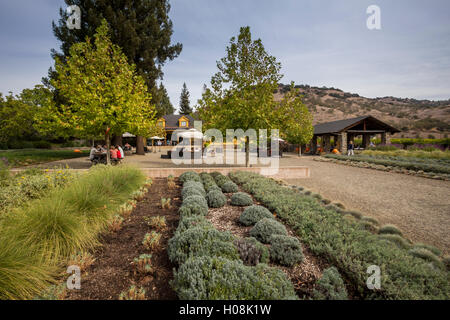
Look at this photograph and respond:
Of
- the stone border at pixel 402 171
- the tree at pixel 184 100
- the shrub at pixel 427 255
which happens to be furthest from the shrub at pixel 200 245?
the tree at pixel 184 100

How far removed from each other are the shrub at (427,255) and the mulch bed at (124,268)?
12.1 ft

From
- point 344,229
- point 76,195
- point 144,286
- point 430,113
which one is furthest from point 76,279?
point 430,113

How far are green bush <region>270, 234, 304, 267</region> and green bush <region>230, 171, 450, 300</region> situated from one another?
1.19 ft

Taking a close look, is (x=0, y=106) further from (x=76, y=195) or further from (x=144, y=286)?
(x=144, y=286)

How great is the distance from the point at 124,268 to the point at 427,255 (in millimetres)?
4445

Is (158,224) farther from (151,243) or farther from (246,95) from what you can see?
(246,95)

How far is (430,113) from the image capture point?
50812 mm

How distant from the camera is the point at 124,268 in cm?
260

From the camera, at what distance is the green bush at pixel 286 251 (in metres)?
2.71

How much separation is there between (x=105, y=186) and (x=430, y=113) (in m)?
72.6

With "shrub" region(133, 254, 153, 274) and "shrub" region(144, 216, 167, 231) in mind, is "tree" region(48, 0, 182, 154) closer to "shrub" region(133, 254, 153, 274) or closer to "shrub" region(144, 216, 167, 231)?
"shrub" region(144, 216, 167, 231)

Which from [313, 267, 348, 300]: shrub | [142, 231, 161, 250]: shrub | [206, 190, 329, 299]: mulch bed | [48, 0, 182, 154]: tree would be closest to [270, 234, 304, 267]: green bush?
[206, 190, 329, 299]: mulch bed

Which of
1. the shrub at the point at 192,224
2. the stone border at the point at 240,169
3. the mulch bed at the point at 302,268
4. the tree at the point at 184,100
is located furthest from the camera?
the tree at the point at 184,100

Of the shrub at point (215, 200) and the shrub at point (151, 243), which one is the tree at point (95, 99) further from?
the shrub at point (151, 243)
